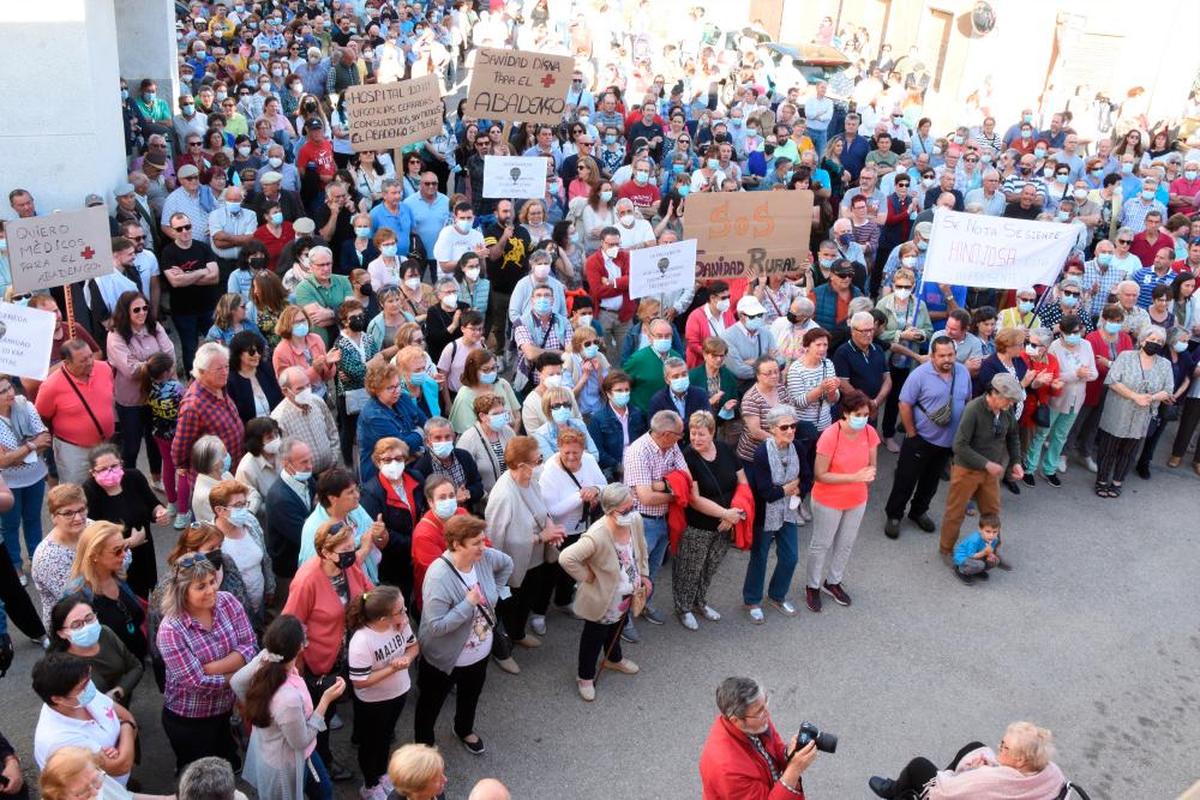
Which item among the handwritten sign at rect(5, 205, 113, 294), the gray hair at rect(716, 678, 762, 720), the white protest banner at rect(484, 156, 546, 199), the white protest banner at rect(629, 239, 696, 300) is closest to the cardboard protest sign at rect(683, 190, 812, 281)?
the white protest banner at rect(629, 239, 696, 300)

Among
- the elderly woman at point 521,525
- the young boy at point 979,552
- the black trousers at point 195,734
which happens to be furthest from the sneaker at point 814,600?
the black trousers at point 195,734

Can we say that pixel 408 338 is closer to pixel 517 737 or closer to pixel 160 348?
pixel 160 348

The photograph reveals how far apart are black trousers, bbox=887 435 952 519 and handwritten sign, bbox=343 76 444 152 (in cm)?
658

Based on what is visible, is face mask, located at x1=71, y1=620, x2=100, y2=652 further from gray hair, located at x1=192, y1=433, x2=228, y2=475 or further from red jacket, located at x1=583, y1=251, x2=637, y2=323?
red jacket, located at x1=583, y1=251, x2=637, y2=323

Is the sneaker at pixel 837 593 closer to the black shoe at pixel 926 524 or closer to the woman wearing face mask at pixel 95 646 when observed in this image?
the black shoe at pixel 926 524

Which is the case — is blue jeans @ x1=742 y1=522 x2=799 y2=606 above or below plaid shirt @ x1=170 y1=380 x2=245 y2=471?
below

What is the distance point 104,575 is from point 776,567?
14.4 feet

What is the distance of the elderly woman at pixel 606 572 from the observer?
5984 mm

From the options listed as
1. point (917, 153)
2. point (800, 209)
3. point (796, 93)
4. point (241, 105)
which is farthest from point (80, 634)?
point (796, 93)

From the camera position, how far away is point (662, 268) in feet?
32.1

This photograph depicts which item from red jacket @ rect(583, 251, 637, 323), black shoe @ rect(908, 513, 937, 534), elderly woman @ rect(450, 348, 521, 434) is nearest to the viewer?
elderly woman @ rect(450, 348, 521, 434)

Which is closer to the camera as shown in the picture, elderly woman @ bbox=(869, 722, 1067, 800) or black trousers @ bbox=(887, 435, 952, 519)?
elderly woman @ bbox=(869, 722, 1067, 800)

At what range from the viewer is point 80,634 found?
484 centimetres

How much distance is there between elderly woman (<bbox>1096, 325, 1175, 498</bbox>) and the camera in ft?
31.0
